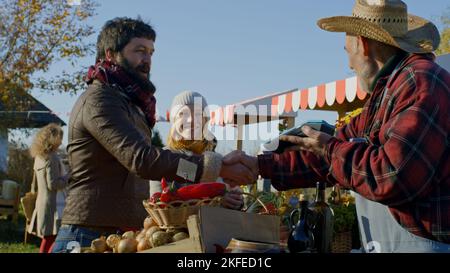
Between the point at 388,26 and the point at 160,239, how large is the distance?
1.28 metres

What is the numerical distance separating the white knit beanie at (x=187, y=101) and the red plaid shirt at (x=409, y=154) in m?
2.71

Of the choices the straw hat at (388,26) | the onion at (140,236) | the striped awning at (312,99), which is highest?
the striped awning at (312,99)

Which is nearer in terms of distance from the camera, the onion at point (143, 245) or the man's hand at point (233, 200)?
the onion at point (143, 245)

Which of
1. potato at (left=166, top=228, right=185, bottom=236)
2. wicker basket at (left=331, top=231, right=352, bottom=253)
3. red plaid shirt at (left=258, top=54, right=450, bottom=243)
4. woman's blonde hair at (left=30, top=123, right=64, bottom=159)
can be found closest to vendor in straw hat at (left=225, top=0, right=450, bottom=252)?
red plaid shirt at (left=258, top=54, right=450, bottom=243)

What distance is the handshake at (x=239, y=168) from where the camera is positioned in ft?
9.58

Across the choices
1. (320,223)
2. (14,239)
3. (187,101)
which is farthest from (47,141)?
(320,223)

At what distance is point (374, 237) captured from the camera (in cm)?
231

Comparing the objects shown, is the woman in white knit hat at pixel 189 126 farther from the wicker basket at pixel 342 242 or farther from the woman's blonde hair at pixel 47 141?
the woman's blonde hair at pixel 47 141

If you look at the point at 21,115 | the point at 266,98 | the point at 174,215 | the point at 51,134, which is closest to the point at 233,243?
the point at 174,215

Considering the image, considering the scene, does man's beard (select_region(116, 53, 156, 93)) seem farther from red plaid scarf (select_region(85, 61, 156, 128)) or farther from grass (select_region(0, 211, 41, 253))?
grass (select_region(0, 211, 41, 253))

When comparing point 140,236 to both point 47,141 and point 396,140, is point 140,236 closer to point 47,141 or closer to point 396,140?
point 396,140

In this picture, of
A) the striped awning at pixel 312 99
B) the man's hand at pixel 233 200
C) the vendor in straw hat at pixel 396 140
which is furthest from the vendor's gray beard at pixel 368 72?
the striped awning at pixel 312 99

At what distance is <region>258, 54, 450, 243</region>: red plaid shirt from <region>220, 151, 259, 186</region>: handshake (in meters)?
0.69

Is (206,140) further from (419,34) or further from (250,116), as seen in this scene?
(250,116)
